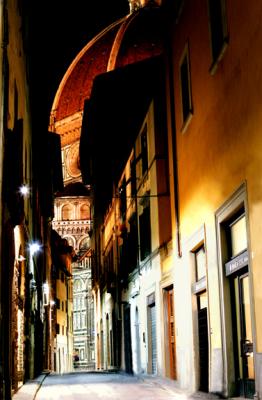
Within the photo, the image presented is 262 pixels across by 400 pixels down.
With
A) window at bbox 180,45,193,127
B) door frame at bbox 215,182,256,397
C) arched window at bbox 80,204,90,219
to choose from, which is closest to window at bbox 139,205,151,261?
window at bbox 180,45,193,127

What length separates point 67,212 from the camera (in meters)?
78.4

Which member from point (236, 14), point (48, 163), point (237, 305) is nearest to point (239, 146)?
point (236, 14)

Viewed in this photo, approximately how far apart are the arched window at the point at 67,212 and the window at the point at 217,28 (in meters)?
65.8

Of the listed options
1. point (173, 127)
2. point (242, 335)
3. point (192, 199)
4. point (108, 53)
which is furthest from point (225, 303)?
point (108, 53)

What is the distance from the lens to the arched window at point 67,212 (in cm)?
7815

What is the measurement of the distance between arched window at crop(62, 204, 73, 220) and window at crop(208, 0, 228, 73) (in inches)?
2590

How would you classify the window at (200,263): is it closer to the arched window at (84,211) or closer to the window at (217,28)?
the window at (217,28)

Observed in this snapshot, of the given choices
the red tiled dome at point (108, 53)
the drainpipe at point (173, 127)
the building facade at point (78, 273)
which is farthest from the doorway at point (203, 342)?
the red tiled dome at point (108, 53)

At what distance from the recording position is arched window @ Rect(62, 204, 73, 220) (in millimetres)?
78150

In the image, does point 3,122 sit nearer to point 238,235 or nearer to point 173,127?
point 238,235

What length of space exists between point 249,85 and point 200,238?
442cm

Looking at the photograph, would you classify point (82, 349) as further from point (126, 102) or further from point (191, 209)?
point (191, 209)

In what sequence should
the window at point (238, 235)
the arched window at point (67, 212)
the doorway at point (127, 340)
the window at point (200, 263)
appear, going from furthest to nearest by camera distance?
1. the arched window at point (67, 212)
2. the doorway at point (127, 340)
3. the window at point (200, 263)
4. the window at point (238, 235)

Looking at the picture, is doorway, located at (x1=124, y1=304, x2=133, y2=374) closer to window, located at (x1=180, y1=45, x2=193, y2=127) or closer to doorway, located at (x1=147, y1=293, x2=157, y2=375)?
doorway, located at (x1=147, y1=293, x2=157, y2=375)
